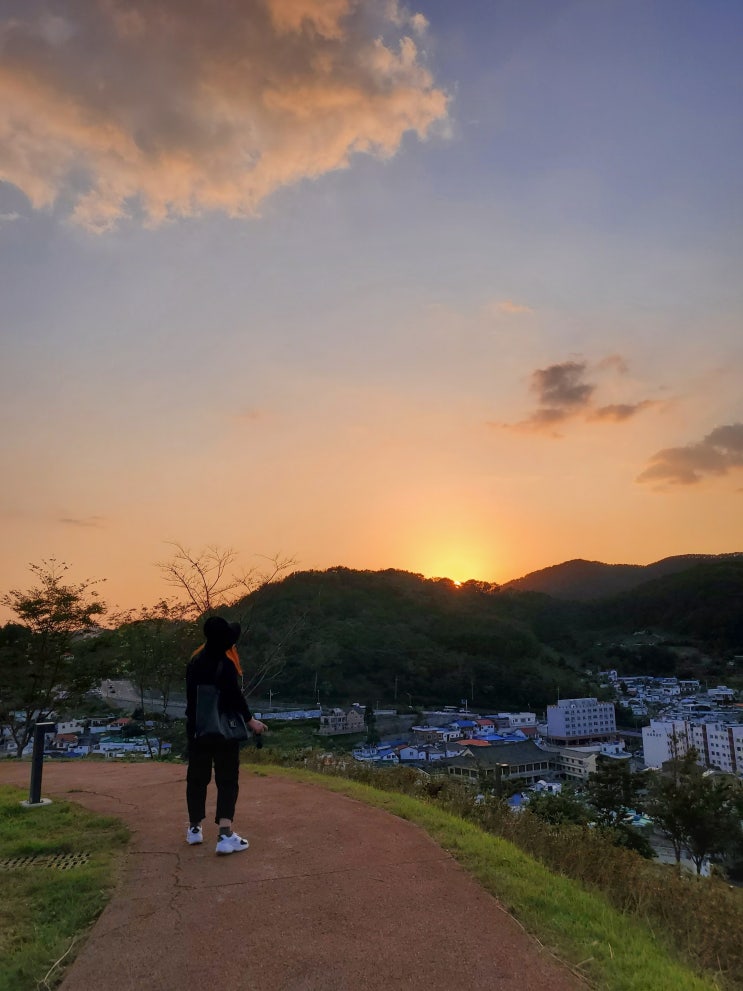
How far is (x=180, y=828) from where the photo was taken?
466cm

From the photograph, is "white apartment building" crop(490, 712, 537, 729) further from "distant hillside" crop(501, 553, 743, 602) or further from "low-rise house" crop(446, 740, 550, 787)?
"distant hillside" crop(501, 553, 743, 602)

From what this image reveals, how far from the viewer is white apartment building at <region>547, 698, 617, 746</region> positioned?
4244cm

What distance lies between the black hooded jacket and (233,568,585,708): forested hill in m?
38.9

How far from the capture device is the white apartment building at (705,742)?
3206 centimetres

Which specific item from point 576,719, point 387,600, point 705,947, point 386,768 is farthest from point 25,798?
point 387,600

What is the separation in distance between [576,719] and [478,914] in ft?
152

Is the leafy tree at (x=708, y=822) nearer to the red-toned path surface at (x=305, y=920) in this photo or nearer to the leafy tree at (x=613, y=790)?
the leafy tree at (x=613, y=790)

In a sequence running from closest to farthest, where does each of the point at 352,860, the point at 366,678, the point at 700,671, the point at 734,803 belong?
the point at 352,860, the point at 734,803, the point at 366,678, the point at 700,671

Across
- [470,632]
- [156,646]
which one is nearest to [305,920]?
[156,646]

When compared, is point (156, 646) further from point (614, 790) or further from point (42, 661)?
point (614, 790)

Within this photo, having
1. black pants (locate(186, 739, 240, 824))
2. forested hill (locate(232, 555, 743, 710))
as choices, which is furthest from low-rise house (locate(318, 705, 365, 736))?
black pants (locate(186, 739, 240, 824))

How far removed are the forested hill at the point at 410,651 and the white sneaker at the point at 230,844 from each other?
38994 mm

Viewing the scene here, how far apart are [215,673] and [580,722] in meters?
46.2

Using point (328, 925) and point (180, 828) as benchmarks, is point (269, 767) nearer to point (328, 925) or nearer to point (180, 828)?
point (180, 828)
